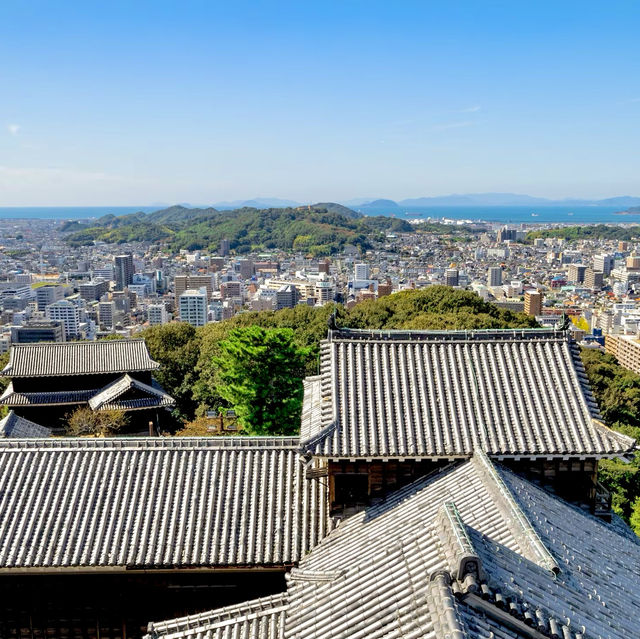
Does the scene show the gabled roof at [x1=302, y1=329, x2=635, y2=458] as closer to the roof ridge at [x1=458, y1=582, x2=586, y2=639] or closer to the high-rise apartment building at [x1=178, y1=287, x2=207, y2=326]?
the roof ridge at [x1=458, y1=582, x2=586, y2=639]

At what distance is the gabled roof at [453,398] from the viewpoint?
10484 mm

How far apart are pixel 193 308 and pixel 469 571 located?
377 ft

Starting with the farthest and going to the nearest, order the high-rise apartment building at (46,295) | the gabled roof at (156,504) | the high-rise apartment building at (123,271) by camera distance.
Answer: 1. the high-rise apartment building at (123,271)
2. the high-rise apartment building at (46,295)
3. the gabled roof at (156,504)

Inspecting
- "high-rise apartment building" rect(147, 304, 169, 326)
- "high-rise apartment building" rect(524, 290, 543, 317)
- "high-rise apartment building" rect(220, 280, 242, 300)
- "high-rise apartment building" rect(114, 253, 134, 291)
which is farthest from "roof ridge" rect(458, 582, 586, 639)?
"high-rise apartment building" rect(114, 253, 134, 291)

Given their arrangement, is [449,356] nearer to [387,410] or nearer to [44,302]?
[387,410]

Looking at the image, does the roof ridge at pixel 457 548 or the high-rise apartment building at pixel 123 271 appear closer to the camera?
the roof ridge at pixel 457 548

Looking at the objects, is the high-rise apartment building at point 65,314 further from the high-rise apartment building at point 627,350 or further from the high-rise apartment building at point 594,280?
the high-rise apartment building at point 594,280

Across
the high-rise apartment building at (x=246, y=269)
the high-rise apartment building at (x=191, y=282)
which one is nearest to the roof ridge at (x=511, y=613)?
the high-rise apartment building at (x=191, y=282)

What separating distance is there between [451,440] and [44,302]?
13767cm

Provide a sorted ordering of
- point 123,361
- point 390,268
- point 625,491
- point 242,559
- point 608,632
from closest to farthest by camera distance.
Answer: point 608,632 → point 242,559 → point 625,491 → point 123,361 → point 390,268

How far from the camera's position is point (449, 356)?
12.1 metres

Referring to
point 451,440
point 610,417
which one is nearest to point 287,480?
point 451,440

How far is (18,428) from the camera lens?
23391 mm

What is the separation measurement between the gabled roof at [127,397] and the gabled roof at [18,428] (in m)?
3.14
